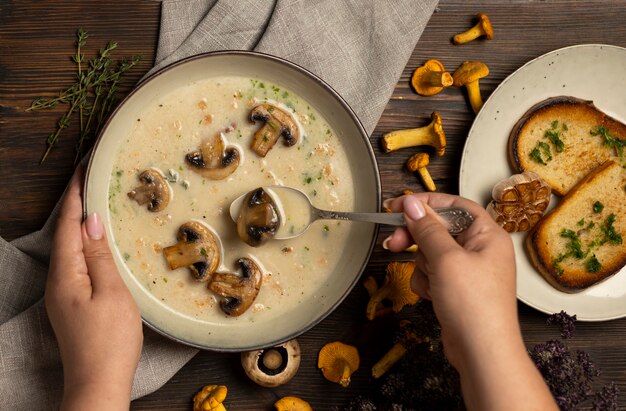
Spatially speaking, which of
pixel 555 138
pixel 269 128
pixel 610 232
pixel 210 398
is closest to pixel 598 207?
pixel 610 232

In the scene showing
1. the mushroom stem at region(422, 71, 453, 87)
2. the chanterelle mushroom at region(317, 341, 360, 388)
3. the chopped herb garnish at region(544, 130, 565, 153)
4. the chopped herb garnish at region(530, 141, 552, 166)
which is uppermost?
the mushroom stem at region(422, 71, 453, 87)

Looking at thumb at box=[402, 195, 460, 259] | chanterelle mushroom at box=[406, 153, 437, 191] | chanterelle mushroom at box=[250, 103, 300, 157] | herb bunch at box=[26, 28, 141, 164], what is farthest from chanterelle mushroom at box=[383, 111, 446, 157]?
herb bunch at box=[26, 28, 141, 164]

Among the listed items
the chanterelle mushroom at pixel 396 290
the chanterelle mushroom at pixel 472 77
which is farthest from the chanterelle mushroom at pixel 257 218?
the chanterelle mushroom at pixel 472 77

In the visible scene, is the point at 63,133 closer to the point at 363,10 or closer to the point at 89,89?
the point at 89,89

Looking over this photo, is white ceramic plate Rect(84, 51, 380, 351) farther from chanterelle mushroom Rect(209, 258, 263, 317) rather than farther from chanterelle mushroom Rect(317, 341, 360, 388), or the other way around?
chanterelle mushroom Rect(317, 341, 360, 388)

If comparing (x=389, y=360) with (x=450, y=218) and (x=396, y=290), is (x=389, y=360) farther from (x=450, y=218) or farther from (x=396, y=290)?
(x=450, y=218)

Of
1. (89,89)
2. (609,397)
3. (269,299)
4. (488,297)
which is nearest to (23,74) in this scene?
(89,89)

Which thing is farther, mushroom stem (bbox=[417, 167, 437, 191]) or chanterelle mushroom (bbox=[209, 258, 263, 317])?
mushroom stem (bbox=[417, 167, 437, 191])
